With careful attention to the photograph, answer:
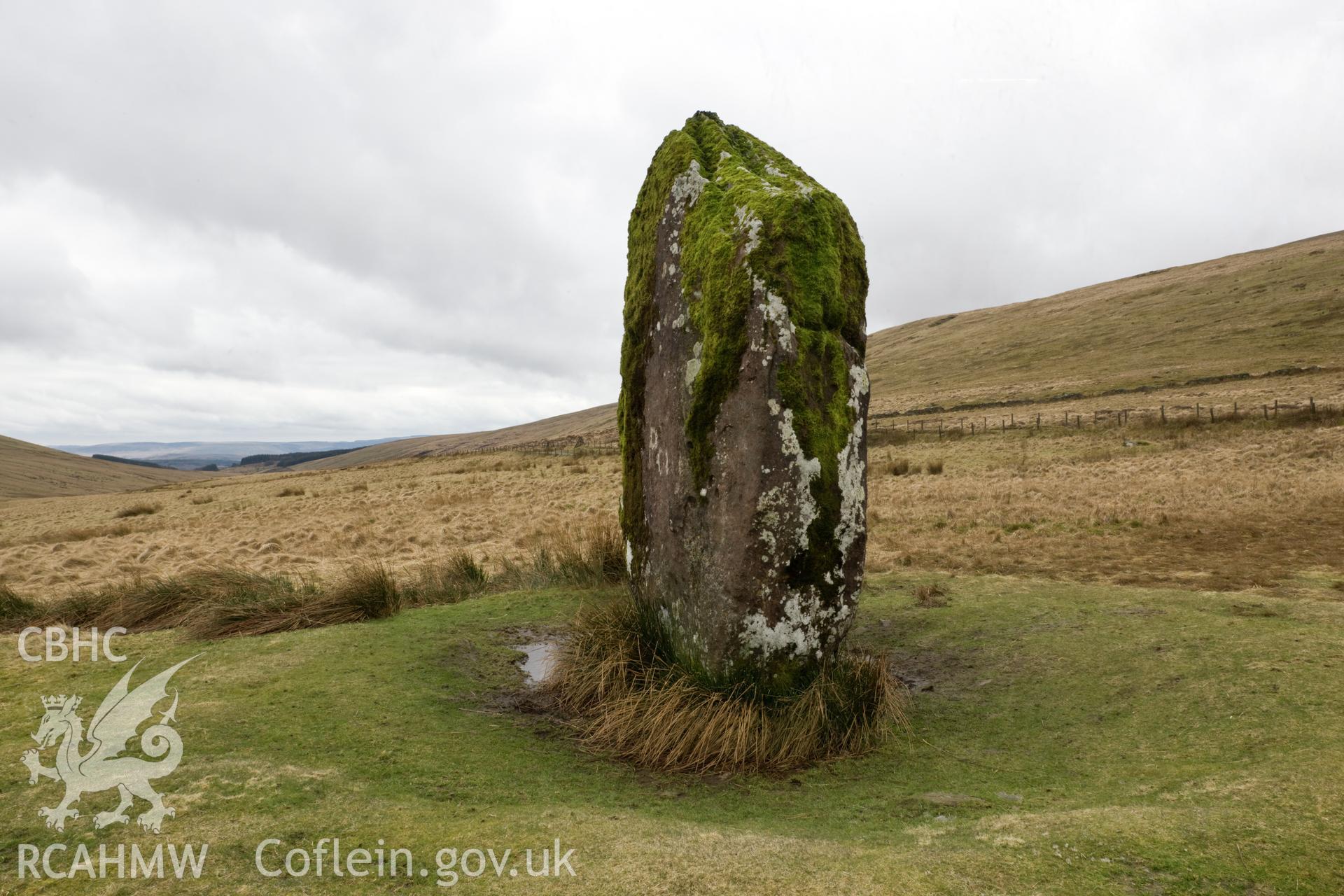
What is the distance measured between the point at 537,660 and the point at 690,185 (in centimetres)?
525

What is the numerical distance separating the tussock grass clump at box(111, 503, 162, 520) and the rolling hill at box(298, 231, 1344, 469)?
116ft

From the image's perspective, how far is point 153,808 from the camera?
4.22 meters

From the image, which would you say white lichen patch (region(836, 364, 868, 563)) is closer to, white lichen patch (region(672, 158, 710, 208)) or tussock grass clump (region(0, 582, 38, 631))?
white lichen patch (region(672, 158, 710, 208))

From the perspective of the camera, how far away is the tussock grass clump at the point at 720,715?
582 centimetres

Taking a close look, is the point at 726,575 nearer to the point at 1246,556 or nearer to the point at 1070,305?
the point at 1246,556

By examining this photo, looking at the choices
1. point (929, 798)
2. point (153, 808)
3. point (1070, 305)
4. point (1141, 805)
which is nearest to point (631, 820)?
point (929, 798)

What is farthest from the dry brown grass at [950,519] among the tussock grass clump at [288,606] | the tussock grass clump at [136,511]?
the tussock grass clump at [288,606]

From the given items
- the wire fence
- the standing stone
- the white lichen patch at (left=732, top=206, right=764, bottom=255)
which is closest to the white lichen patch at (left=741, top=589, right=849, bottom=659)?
the standing stone

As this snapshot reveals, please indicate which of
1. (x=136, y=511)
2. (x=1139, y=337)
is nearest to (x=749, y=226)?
(x=136, y=511)

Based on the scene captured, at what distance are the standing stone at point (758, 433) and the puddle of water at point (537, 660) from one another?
134cm

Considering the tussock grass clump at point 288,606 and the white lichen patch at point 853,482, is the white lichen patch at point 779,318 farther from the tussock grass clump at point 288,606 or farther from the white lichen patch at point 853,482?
the tussock grass clump at point 288,606

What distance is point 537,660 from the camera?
827cm

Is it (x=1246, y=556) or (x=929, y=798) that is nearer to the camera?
(x=929, y=798)

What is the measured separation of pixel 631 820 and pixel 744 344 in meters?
3.70
